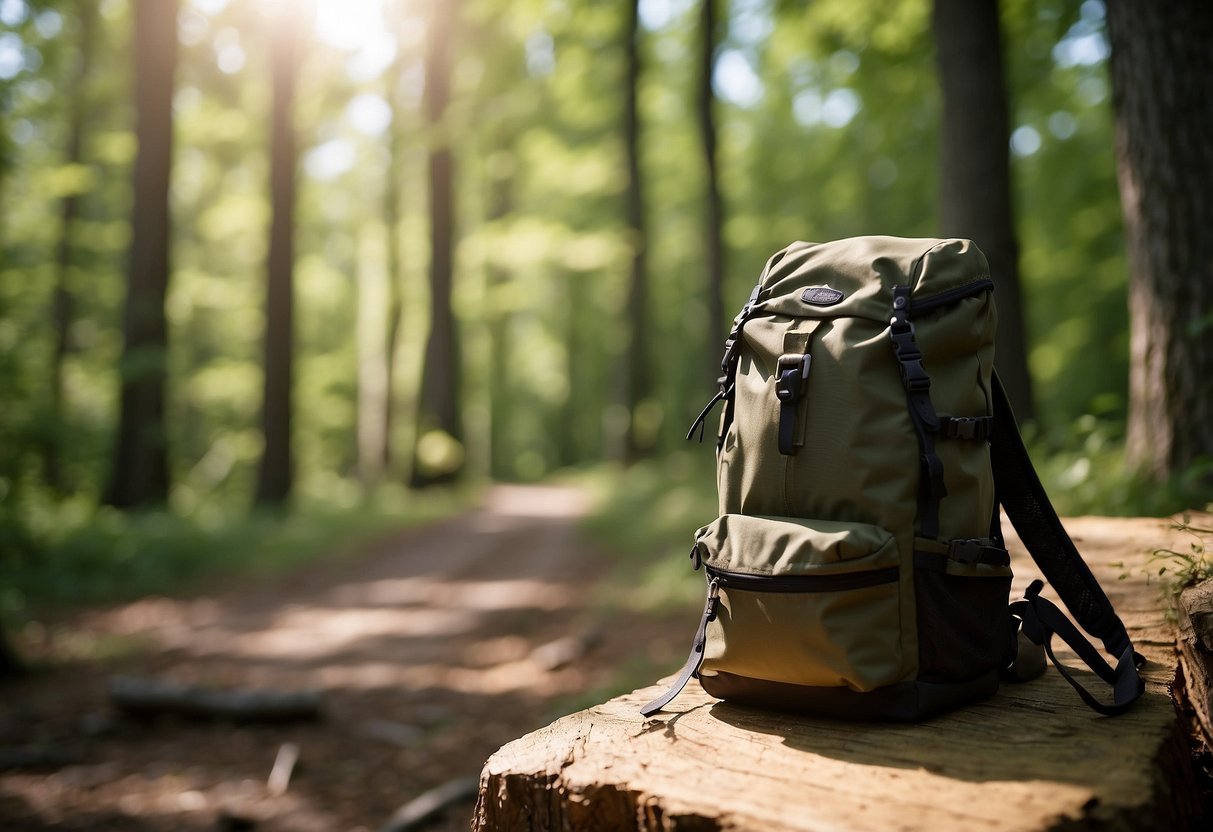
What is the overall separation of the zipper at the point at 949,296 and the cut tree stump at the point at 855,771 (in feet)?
3.40

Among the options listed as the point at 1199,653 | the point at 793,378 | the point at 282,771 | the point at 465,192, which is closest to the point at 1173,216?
the point at 1199,653

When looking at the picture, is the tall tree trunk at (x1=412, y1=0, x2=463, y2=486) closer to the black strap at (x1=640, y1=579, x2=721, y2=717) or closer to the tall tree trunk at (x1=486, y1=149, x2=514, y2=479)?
the tall tree trunk at (x1=486, y1=149, x2=514, y2=479)

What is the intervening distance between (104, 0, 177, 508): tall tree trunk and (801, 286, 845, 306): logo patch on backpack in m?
12.1

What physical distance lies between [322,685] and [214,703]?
90 cm

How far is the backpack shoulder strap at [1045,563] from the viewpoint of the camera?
7.68 feet

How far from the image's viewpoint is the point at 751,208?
60.8 feet

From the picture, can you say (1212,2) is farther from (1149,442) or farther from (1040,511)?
(1040,511)

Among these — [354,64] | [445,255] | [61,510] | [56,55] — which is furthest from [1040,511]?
[354,64]

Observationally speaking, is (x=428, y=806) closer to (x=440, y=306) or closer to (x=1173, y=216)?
(x=1173, y=216)

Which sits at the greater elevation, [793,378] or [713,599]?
[793,378]

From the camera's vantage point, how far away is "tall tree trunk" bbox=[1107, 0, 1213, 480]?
401 cm

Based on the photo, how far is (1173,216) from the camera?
411 centimetres

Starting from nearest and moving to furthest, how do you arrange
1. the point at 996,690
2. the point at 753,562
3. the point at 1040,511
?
the point at 753,562 < the point at 996,690 < the point at 1040,511

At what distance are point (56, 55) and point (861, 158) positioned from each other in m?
12.7
